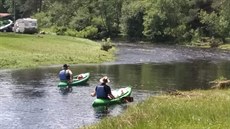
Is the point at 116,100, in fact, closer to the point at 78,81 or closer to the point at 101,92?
the point at 101,92

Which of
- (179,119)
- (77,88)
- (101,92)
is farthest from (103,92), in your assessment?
(179,119)

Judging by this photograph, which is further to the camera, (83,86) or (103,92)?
(83,86)

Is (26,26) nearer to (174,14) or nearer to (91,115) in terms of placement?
(174,14)

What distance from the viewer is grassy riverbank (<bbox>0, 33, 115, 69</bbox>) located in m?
50.7

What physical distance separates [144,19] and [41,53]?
189 feet

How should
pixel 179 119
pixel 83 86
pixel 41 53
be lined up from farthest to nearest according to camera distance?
pixel 41 53 → pixel 83 86 → pixel 179 119

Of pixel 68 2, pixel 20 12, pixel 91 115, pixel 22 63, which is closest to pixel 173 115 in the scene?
pixel 91 115

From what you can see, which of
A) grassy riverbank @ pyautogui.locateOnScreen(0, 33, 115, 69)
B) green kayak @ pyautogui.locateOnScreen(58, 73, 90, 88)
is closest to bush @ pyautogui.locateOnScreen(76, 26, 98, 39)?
grassy riverbank @ pyautogui.locateOnScreen(0, 33, 115, 69)

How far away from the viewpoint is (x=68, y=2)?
13725 cm

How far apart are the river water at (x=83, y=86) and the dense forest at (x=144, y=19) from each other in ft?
140

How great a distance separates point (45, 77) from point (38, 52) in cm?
1659

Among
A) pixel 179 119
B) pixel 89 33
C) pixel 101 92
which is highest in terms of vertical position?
pixel 179 119

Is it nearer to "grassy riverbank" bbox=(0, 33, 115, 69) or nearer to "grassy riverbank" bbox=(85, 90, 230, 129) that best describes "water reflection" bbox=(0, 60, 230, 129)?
"grassy riverbank" bbox=(0, 33, 115, 69)

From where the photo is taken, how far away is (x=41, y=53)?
57.1 metres
